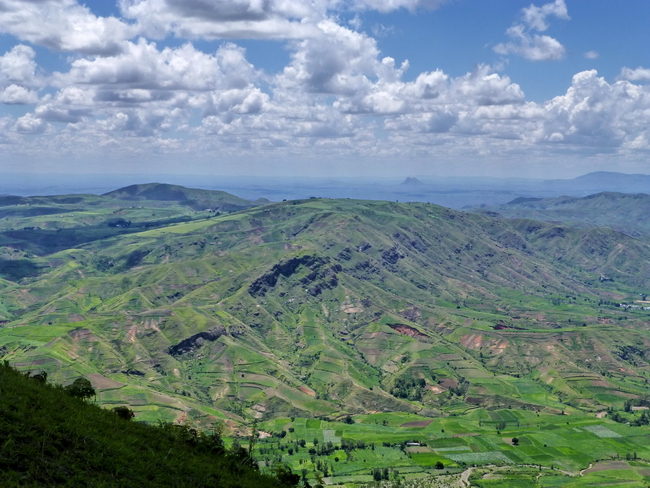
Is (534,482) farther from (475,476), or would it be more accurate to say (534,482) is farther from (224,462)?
(224,462)

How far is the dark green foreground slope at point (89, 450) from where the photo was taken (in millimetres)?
36844

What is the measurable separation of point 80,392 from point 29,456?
1892cm

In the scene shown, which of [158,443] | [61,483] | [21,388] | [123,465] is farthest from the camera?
[158,443]

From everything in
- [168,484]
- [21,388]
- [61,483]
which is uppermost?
[21,388]

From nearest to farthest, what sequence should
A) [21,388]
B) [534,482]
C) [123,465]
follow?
[123,465]
[21,388]
[534,482]

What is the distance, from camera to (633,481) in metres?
192

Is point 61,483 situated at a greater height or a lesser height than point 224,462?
greater

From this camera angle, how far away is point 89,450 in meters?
41.2

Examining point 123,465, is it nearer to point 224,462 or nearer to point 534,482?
point 224,462

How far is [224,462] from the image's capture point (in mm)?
53281

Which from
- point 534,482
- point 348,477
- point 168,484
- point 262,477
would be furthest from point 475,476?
point 168,484

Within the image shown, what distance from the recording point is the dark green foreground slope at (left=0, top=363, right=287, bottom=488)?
3684cm

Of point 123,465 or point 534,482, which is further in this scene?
point 534,482

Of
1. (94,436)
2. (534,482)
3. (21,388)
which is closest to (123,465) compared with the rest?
(94,436)
